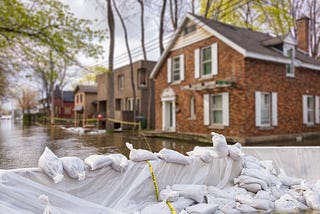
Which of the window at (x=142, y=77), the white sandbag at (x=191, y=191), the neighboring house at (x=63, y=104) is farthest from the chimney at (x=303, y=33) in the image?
the neighboring house at (x=63, y=104)

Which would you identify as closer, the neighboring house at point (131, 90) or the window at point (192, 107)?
the window at point (192, 107)

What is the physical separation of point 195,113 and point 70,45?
715cm

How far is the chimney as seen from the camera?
16.8 metres

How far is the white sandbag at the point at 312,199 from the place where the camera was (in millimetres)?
4586

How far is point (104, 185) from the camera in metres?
4.12

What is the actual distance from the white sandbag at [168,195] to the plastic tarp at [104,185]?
0.56 ft

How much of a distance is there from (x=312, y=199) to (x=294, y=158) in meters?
1.75

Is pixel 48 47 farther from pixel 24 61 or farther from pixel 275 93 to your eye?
pixel 275 93

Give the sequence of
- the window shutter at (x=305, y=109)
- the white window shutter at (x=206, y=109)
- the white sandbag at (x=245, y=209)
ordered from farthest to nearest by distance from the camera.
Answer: the window shutter at (x=305, y=109)
the white window shutter at (x=206, y=109)
the white sandbag at (x=245, y=209)

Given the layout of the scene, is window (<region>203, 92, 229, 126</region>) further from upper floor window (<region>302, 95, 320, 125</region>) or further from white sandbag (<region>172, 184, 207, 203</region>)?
white sandbag (<region>172, 184, 207, 203</region>)

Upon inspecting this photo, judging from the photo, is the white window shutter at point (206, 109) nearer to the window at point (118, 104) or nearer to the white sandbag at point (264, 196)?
the white sandbag at point (264, 196)

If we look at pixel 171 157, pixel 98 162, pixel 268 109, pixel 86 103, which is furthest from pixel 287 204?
pixel 86 103

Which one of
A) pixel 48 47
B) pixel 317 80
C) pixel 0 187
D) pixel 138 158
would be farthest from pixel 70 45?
pixel 317 80

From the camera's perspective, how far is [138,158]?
4461 millimetres
